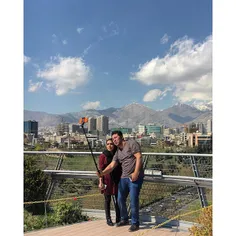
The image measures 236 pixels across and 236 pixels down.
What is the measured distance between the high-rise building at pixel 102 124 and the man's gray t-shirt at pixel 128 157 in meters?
0.36

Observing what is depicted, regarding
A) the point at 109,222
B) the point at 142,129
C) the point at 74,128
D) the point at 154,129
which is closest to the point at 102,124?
the point at 74,128

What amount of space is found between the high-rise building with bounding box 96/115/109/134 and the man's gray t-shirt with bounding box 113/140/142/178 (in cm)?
36

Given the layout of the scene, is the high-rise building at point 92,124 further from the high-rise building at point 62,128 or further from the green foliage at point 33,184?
the green foliage at point 33,184

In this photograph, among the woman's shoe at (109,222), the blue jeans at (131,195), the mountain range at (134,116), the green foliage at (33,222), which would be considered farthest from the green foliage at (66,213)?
the mountain range at (134,116)

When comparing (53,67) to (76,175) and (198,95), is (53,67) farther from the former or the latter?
(198,95)

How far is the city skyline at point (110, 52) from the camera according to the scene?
8.94ft

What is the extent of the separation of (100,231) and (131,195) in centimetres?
39

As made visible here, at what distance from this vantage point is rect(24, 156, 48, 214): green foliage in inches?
113

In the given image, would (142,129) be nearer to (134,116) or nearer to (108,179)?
(134,116)

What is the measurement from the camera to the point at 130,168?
7.72ft
